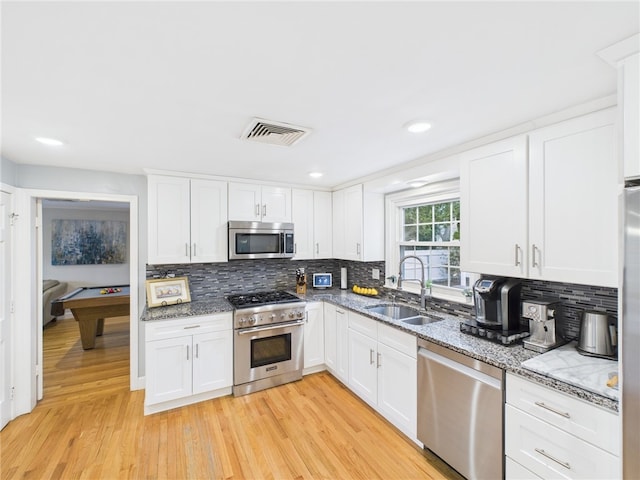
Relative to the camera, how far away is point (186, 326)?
9.01 feet

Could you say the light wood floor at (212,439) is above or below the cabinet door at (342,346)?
below

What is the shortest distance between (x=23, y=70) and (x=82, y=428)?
2.67 m

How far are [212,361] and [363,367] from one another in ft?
4.79

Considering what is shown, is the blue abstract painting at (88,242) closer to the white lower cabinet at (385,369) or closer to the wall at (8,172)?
the wall at (8,172)

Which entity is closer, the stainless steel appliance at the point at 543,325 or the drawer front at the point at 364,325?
the stainless steel appliance at the point at 543,325

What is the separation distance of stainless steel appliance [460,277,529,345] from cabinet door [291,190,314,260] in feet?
7.04

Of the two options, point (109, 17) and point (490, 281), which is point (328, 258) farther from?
point (109, 17)

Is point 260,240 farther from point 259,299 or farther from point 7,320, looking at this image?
point 7,320

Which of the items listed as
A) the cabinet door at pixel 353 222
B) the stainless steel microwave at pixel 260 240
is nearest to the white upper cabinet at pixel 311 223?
the stainless steel microwave at pixel 260 240

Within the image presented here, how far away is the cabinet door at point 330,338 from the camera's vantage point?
10.6ft

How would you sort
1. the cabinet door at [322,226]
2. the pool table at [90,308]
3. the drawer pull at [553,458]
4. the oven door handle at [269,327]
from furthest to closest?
the pool table at [90,308]
the cabinet door at [322,226]
the oven door handle at [269,327]
the drawer pull at [553,458]

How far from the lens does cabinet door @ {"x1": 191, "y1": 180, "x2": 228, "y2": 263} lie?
3145 mm

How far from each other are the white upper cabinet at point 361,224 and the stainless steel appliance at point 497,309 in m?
1.48

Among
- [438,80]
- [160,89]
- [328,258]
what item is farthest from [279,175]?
[438,80]
